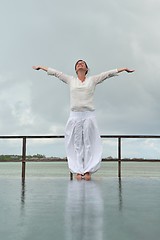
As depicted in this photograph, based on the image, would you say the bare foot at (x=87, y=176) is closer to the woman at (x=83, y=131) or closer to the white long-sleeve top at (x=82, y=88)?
the woman at (x=83, y=131)

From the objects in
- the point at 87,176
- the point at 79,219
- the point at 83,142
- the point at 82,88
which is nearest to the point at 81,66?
the point at 82,88

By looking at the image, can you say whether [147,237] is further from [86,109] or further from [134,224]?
[86,109]

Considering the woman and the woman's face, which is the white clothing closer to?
the woman

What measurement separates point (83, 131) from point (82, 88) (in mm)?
548

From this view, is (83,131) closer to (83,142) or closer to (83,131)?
(83,131)

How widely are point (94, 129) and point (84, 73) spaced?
2.52 feet

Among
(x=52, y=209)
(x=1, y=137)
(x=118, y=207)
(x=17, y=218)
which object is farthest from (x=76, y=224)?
(x=1, y=137)

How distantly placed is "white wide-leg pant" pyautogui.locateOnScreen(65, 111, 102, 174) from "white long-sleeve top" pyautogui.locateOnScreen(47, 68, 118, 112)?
0.10 meters

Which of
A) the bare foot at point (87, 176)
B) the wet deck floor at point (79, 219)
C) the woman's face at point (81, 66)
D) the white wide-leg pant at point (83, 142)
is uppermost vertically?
the woman's face at point (81, 66)

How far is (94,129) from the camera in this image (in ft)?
14.5

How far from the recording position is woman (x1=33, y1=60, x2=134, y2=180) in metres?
4.34

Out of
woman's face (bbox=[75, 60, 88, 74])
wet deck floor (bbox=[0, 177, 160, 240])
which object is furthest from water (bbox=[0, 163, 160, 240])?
woman's face (bbox=[75, 60, 88, 74])

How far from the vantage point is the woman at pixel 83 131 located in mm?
4344

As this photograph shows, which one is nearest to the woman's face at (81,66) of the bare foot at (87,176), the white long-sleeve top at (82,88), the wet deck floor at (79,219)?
the white long-sleeve top at (82,88)
